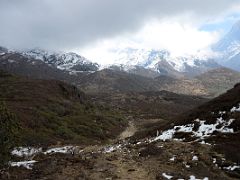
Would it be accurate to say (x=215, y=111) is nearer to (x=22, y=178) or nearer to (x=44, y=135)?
(x=22, y=178)

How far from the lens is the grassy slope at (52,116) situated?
304 feet

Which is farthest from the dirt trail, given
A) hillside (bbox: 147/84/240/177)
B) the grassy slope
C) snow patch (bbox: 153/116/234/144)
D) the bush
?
the bush

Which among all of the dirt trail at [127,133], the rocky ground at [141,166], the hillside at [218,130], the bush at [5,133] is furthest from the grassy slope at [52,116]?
the bush at [5,133]

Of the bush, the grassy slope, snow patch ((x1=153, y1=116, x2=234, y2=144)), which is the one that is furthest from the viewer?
the grassy slope

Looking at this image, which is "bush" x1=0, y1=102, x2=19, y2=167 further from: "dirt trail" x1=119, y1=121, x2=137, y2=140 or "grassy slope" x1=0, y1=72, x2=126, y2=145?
"dirt trail" x1=119, y1=121, x2=137, y2=140

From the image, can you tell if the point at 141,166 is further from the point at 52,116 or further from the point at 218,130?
the point at 52,116

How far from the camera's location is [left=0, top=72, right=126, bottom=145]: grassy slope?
9259cm

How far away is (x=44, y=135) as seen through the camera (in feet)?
292

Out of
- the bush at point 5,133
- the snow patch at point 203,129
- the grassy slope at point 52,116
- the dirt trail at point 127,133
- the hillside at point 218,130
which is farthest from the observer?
the dirt trail at point 127,133

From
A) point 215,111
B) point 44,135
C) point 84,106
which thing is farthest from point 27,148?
point 84,106

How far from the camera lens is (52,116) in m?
Result: 116

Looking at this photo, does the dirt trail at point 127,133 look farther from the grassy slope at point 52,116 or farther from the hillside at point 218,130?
the hillside at point 218,130

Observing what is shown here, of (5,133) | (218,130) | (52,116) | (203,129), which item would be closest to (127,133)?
(52,116)

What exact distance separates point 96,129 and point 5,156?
83.6 metres
